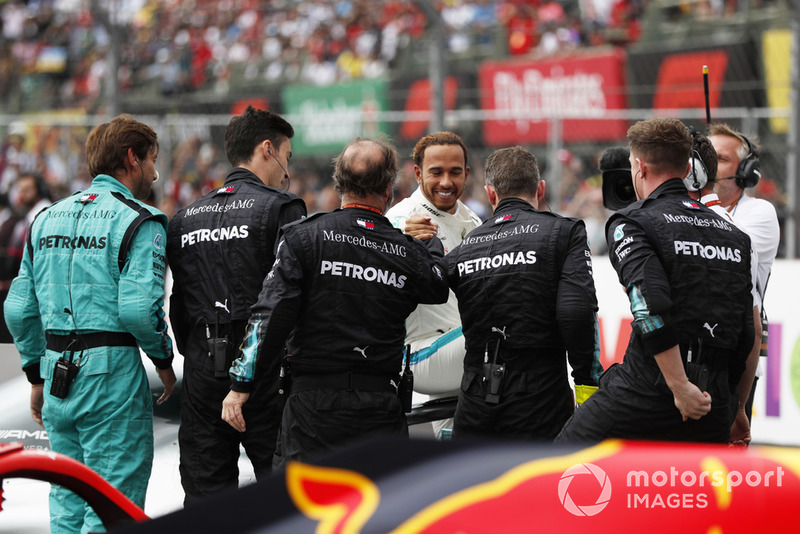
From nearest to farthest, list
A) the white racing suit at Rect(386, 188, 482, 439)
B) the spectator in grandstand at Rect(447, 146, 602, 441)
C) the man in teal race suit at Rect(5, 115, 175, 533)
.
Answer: the spectator in grandstand at Rect(447, 146, 602, 441) < the man in teal race suit at Rect(5, 115, 175, 533) < the white racing suit at Rect(386, 188, 482, 439)

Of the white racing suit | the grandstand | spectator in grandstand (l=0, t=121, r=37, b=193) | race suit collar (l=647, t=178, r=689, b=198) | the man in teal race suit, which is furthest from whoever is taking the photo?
spectator in grandstand (l=0, t=121, r=37, b=193)

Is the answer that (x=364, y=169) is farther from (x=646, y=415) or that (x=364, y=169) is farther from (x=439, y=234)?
(x=646, y=415)

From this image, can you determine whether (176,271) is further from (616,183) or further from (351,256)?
(616,183)

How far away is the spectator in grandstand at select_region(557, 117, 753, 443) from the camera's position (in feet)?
10.4

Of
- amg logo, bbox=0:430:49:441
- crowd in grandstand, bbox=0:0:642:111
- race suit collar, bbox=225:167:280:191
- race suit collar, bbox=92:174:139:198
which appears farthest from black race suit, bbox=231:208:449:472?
crowd in grandstand, bbox=0:0:642:111

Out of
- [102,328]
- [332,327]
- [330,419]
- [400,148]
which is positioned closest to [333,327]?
[332,327]

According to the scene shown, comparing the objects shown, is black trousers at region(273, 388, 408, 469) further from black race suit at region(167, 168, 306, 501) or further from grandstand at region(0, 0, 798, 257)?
grandstand at region(0, 0, 798, 257)

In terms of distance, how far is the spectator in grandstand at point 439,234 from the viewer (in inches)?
165

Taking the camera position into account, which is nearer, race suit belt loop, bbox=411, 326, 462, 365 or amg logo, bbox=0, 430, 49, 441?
race suit belt loop, bbox=411, 326, 462, 365

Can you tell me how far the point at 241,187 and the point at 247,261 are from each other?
34 cm

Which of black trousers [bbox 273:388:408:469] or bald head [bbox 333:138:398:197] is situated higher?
bald head [bbox 333:138:398:197]

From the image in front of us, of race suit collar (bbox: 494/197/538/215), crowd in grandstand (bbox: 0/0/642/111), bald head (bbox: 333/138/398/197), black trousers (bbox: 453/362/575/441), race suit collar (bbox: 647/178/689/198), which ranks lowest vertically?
black trousers (bbox: 453/362/575/441)

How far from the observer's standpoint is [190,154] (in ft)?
40.3

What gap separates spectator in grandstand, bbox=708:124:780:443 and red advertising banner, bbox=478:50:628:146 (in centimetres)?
669
